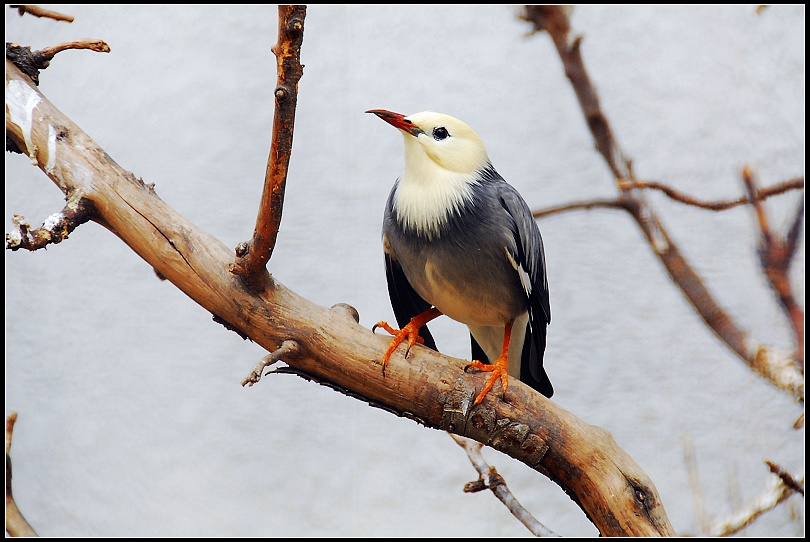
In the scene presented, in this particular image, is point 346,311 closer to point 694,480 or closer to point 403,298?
point 403,298

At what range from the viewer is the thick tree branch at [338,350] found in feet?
4.03

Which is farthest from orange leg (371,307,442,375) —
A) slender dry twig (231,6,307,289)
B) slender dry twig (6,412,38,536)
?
slender dry twig (6,412,38,536)

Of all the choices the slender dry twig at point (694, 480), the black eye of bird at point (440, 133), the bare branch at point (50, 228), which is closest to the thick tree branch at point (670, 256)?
the black eye of bird at point (440, 133)

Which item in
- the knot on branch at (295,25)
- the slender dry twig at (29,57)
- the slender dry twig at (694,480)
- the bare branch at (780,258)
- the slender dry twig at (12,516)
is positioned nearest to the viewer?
the bare branch at (780,258)

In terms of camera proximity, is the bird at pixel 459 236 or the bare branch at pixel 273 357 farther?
the bird at pixel 459 236

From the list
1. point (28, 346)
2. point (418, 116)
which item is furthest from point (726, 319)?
point (28, 346)

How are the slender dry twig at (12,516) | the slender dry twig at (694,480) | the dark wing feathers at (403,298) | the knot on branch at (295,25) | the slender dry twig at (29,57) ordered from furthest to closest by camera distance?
the slender dry twig at (694,480)
the dark wing feathers at (403,298)
the slender dry twig at (29,57)
the slender dry twig at (12,516)
the knot on branch at (295,25)

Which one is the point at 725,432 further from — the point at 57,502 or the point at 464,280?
the point at 57,502

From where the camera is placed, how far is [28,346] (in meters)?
2.19

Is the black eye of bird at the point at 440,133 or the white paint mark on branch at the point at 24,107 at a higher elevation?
the black eye of bird at the point at 440,133

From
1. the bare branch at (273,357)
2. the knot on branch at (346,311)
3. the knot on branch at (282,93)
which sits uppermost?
the knot on branch at (282,93)

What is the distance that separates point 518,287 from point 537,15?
49 centimetres

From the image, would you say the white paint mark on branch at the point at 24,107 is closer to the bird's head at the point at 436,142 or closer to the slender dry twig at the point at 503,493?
the bird's head at the point at 436,142

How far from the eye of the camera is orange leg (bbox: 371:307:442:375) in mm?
1292
